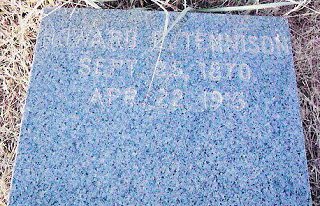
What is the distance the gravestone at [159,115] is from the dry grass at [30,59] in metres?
0.19

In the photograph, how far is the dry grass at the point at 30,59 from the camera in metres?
1.71

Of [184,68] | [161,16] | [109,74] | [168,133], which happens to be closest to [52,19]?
[109,74]

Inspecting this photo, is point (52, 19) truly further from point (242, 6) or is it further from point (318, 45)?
point (318, 45)

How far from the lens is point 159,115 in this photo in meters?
1.54

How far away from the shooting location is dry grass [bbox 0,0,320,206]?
171 centimetres

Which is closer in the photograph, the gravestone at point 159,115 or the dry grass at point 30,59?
the gravestone at point 159,115

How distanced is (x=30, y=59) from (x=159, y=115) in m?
0.75

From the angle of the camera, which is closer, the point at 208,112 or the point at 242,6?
the point at 208,112

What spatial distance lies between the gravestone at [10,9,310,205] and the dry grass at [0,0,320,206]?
7.7 inches

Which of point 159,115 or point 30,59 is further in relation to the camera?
point 30,59

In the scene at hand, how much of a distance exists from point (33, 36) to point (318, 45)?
1458 millimetres

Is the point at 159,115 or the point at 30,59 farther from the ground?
the point at 30,59

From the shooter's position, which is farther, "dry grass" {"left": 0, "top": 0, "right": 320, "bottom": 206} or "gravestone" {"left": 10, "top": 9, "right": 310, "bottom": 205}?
"dry grass" {"left": 0, "top": 0, "right": 320, "bottom": 206}

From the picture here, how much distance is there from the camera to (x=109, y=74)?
159cm
